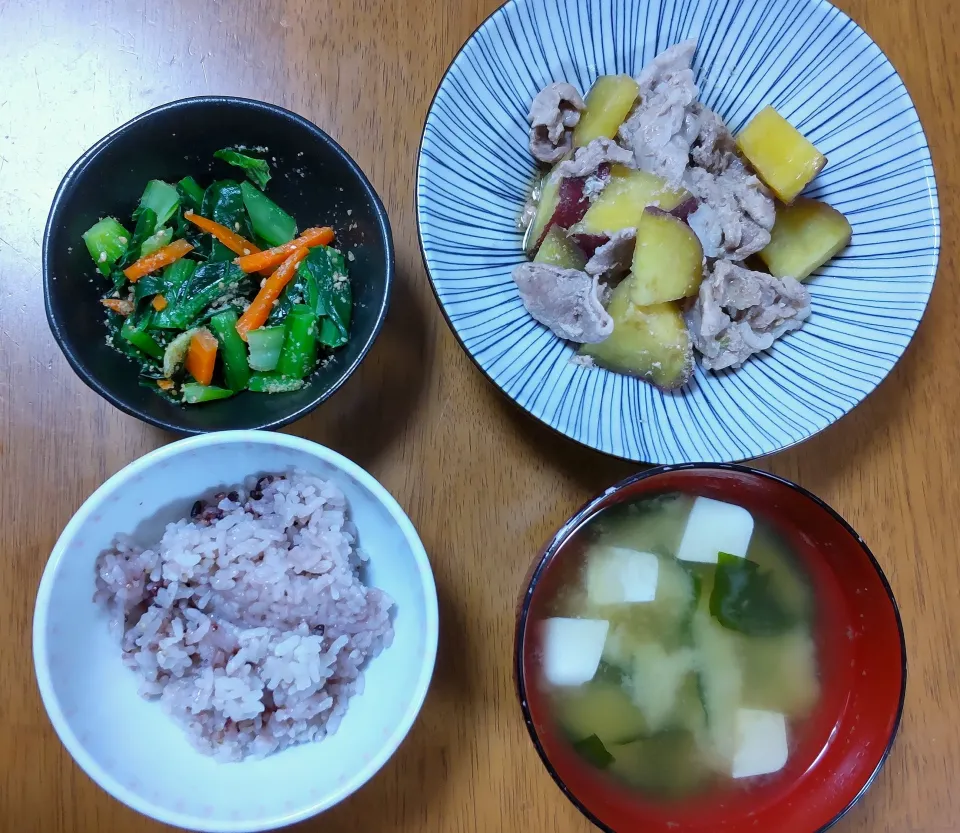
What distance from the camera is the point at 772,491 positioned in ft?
3.52

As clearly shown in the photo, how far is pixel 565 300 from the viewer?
1.16 m

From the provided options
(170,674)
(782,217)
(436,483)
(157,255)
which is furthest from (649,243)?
(170,674)

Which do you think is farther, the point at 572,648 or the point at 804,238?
the point at 804,238

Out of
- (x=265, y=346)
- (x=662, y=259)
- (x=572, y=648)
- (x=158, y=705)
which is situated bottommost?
(x=158, y=705)

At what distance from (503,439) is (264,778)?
1.91 feet

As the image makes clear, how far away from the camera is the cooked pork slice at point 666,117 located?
1182mm

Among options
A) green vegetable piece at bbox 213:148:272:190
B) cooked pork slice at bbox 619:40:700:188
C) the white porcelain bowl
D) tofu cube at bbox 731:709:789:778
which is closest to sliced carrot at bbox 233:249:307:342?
green vegetable piece at bbox 213:148:272:190

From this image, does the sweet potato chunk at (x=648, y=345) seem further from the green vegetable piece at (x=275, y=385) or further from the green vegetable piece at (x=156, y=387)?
the green vegetable piece at (x=156, y=387)

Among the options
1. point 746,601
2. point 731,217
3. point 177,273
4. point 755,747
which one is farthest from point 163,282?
point 755,747

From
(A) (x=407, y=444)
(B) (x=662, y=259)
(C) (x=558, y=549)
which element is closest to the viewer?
(C) (x=558, y=549)

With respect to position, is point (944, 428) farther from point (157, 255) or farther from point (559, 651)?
point (157, 255)

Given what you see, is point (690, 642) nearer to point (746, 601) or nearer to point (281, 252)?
point (746, 601)

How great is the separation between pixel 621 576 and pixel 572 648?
0.12 metres

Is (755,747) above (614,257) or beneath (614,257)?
beneath
